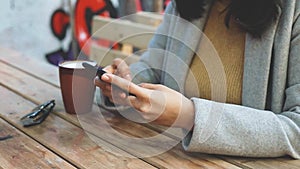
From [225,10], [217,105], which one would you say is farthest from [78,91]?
[225,10]

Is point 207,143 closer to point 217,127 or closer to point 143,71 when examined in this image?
point 217,127

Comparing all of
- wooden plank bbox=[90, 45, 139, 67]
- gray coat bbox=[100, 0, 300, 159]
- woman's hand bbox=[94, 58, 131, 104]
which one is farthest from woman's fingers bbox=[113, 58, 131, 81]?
wooden plank bbox=[90, 45, 139, 67]

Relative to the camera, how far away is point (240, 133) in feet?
2.77

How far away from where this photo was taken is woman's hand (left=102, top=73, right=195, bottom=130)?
0.84 meters

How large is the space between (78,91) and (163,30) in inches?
15.5

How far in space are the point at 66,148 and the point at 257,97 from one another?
1.50 feet

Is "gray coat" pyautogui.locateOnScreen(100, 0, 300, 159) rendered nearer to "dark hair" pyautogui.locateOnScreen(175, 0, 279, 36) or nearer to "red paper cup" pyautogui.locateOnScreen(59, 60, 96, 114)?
"dark hair" pyautogui.locateOnScreen(175, 0, 279, 36)

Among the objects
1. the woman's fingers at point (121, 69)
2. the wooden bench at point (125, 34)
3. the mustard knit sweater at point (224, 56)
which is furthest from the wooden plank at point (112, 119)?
the wooden bench at point (125, 34)

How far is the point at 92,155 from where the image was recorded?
0.84 metres

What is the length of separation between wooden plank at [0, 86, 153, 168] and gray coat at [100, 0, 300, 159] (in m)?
0.15

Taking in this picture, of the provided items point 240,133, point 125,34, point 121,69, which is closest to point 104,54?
point 125,34

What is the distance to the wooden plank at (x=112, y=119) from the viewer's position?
32.7 inches

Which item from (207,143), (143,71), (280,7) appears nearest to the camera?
(207,143)

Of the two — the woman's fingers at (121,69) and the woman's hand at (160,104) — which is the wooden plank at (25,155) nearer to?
the woman's hand at (160,104)
